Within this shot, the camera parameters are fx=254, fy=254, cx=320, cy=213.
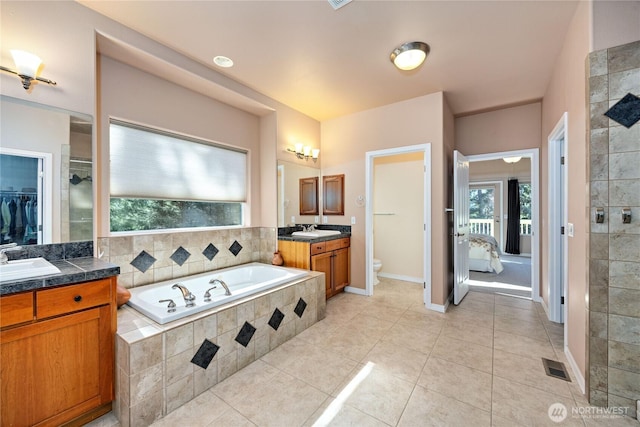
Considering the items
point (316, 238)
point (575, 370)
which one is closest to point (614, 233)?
point (575, 370)

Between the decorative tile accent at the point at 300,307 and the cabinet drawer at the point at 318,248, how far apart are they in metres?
0.72

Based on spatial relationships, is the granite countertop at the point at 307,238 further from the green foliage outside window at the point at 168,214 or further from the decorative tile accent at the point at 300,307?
the decorative tile accent at the point at 300,307

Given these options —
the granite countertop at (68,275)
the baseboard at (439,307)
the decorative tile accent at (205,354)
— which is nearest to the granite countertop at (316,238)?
the baseboard at (439,307)

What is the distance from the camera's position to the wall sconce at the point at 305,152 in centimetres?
371

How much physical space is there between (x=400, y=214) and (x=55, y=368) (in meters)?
4.40

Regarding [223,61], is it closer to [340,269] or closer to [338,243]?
[338,243]

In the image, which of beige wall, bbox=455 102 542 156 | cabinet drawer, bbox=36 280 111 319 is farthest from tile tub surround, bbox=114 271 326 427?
beige wall, bbox=455 102 542 156

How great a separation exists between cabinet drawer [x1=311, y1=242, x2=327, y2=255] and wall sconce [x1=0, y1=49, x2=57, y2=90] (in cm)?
268

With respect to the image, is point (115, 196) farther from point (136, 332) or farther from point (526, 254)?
point (526, 254)

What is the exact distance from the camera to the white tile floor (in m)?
1.53

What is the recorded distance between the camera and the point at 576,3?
1765mm

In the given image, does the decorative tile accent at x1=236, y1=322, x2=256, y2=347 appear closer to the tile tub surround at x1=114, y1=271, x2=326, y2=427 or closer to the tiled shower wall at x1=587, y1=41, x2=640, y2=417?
the tile tub surround at x1=114, y1=271, x2=326, y2=427

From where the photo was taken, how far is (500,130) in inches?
146

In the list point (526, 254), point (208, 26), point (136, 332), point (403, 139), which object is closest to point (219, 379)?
point (136, 332)
